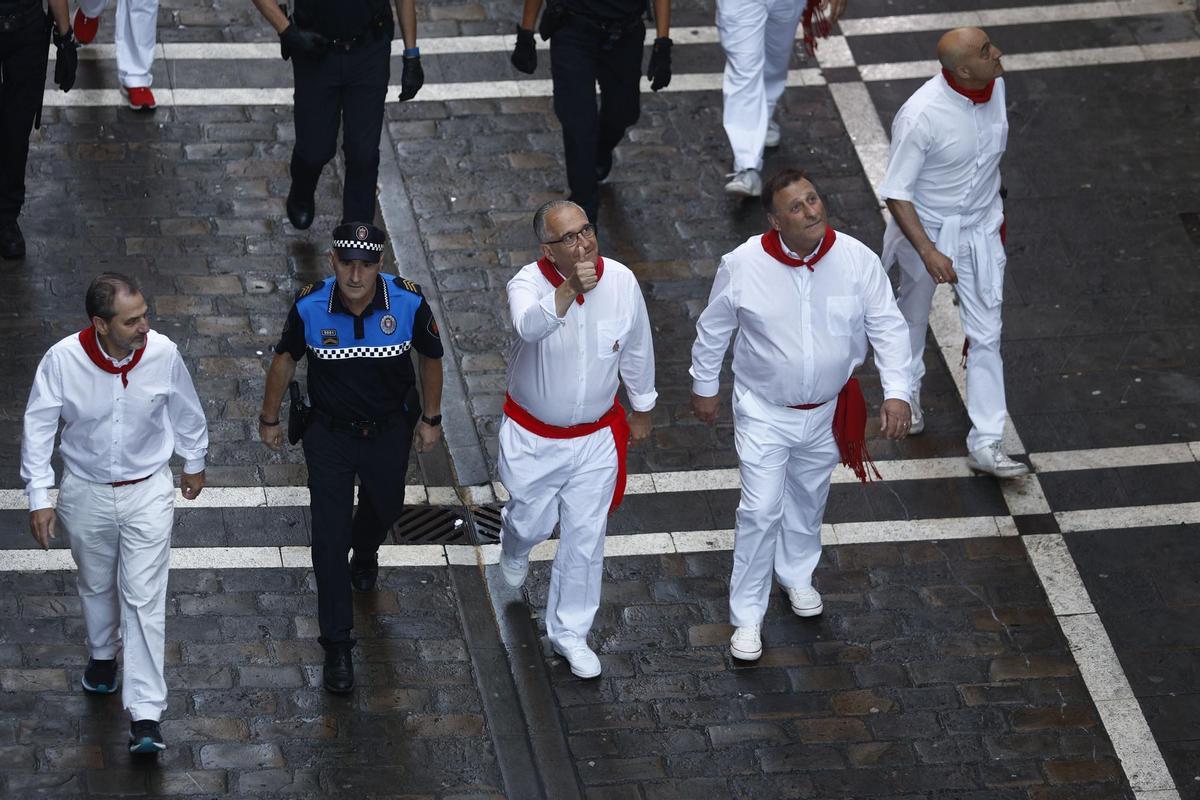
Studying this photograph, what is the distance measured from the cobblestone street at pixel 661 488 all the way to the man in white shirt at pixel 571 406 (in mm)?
520

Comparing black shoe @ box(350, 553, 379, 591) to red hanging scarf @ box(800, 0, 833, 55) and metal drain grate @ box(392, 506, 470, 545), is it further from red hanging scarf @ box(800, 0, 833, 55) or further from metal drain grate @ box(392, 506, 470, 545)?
red hanging scarf @ box(800, 0, 833, 55)

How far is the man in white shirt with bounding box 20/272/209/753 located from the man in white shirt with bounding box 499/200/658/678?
1.36 meters

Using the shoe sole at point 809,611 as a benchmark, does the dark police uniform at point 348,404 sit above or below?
above

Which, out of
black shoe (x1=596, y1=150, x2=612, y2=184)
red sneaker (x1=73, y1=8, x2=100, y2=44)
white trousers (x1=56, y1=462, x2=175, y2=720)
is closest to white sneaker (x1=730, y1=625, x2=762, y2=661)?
white trousers (x1=56, y1=462, x2=175, y2=720)

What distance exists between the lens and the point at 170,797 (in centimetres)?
791

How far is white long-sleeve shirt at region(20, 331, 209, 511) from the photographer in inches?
294

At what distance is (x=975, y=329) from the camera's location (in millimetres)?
9867

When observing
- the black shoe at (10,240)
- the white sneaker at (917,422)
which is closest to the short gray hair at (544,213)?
the white sneaker at (917,422)

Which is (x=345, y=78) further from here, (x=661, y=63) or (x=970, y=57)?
(x=970, y=57)

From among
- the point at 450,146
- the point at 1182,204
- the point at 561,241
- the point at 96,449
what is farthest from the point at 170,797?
the point at 1182,204

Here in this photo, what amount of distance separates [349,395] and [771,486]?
1901 millimetres

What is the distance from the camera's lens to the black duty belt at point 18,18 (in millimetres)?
10164

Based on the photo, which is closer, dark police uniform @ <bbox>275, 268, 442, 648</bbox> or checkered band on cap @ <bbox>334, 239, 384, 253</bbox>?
checkered band on cap @ <bbox>334, 239, 384, 253</bbox>

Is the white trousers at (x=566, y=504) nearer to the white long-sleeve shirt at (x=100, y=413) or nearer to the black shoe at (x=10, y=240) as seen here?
the white long-sleeve shirt at (x=100, y=413)
